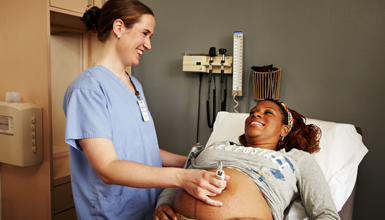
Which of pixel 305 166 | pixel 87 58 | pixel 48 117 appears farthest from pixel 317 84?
pixel 87 58

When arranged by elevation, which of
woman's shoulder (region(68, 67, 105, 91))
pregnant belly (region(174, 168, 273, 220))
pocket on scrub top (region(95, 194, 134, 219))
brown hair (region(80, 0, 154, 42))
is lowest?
pocket on scrub top (region(95, 194, 134, 219))

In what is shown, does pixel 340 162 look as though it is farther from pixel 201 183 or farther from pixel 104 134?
pixel 104 134

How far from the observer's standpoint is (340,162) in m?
1.32

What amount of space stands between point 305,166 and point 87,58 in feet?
7.05

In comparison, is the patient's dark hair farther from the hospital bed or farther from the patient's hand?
the patient's hand

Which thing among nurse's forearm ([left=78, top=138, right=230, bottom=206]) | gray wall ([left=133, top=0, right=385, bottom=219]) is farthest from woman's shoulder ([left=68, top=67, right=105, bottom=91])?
gray wall ([left=133, top=0, right=385, bottom=219])

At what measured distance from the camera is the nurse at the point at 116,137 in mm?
885

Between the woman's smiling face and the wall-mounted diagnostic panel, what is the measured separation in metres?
1.44

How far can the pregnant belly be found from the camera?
36.1 inches

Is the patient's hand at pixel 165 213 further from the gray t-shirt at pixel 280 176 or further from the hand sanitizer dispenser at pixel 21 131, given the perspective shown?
the hand sanitizer dispenser at pixel 21 131

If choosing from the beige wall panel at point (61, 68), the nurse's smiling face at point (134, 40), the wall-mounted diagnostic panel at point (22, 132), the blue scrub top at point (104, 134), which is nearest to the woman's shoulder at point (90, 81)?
the blue scrub top at point (104, 134)

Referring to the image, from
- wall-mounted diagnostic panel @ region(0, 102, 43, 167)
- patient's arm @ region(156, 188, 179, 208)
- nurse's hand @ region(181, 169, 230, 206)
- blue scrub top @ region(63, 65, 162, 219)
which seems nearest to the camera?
nurse's hand @ region(181, 169, 230, 206)

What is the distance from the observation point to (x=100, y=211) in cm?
106

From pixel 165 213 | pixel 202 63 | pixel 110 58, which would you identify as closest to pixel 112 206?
pixel 165 213
